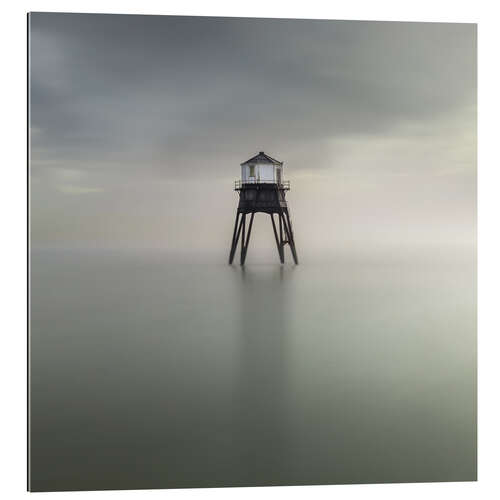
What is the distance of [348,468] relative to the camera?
5824mm

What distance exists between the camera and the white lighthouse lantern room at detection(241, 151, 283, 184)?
634 centimetres

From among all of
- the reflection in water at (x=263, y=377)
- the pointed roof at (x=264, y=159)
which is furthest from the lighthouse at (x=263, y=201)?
the reflection in water at (x=263, y=377)

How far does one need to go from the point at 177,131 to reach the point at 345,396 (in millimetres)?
2942

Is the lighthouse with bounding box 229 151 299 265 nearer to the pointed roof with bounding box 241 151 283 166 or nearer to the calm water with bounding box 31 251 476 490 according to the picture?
the pointed roof with bounding box 241 151 283 166

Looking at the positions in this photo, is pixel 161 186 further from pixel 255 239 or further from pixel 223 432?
pixel 223 432

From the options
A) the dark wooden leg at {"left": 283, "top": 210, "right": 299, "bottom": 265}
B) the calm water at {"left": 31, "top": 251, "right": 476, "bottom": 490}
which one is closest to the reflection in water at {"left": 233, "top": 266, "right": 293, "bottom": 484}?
the calm water at {"left": 31, "top": 251, "right": 476, "bottom": 490}

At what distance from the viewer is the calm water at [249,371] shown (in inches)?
228

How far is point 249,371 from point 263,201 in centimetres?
163

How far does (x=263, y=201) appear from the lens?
6.45 metres

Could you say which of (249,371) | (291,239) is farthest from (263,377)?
(291,239)

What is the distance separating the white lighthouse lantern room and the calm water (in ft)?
2.87

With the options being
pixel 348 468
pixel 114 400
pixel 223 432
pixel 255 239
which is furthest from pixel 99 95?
pixel 348 468

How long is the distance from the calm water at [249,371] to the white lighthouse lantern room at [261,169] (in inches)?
34.4

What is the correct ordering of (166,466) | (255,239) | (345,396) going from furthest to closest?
(255,239) < (345,396) < (166,466)
